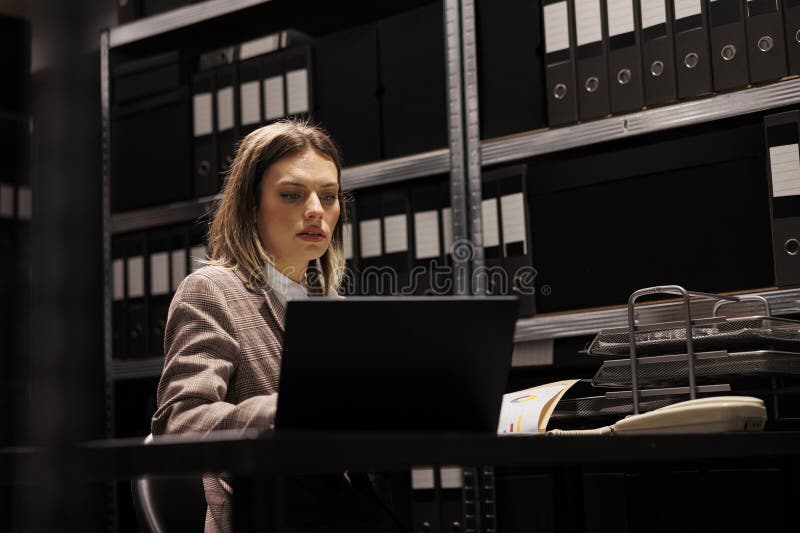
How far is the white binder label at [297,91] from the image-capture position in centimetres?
239

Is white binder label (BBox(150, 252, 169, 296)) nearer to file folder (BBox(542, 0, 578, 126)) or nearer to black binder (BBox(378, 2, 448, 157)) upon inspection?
black binder (BBox(378, 2, 448, 157))

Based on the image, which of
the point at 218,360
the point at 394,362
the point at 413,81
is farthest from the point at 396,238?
the point at 394,362

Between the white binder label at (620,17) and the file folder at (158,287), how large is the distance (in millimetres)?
1300

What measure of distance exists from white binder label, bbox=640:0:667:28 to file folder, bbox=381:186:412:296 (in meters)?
0.65

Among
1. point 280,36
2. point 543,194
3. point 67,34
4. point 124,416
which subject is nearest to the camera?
point 67,34

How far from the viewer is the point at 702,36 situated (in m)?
1.85

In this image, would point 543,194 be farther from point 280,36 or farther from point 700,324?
point 280,36

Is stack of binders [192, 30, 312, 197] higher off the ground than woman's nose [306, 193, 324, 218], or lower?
higher

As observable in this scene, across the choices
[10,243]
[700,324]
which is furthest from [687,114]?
[10,243]

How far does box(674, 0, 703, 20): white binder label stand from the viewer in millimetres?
1861

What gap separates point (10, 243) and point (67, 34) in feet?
8.11

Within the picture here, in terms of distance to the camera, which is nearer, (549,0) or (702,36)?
(702,36)

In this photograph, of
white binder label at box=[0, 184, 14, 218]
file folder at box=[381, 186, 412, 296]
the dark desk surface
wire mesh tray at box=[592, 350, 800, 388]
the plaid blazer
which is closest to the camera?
the dark desk surface

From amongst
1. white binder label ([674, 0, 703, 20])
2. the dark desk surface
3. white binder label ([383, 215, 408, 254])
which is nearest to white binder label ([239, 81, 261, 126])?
white binder label ([383, 215, 408, 254])
